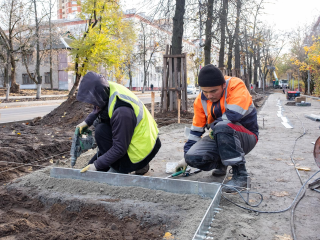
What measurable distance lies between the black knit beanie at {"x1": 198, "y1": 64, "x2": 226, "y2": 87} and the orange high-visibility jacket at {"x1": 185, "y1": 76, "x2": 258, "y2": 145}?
0.63 feet

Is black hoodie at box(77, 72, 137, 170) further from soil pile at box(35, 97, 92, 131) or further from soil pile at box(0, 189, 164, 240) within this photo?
soil pile at box(35, 97, 92, 131)

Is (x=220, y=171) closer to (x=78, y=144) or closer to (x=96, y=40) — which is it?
(x=78, y=144)

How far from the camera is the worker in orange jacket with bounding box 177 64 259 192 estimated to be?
3059 mm

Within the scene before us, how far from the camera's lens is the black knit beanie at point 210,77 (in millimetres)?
3014

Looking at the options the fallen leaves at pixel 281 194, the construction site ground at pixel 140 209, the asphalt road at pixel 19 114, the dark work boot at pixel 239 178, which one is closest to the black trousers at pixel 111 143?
the construction site ground at pixel 140 209

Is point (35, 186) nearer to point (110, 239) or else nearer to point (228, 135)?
point (110, 239)

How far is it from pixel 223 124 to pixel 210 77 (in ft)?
1.63

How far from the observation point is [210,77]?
9.89 feet

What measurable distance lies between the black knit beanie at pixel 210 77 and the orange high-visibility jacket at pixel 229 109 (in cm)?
19

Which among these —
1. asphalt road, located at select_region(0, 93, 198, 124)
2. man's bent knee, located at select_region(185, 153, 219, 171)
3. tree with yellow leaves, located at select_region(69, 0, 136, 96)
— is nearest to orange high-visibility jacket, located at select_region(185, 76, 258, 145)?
man's bent knee, located at select_region(185, 153, 219, 171)

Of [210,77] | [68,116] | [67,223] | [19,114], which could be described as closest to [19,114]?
[19,114]

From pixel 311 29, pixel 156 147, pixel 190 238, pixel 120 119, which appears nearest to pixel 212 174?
pixel 156 147

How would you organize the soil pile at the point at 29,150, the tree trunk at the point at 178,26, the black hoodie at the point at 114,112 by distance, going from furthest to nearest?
the tree trunk at the point at 178,26, the soil pile at the point at 29,150, the black hoodie at the point at 114,112

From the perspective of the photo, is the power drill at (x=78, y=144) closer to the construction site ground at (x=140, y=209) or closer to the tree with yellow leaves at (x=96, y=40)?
the construction site ground at (x=140, y=209)
